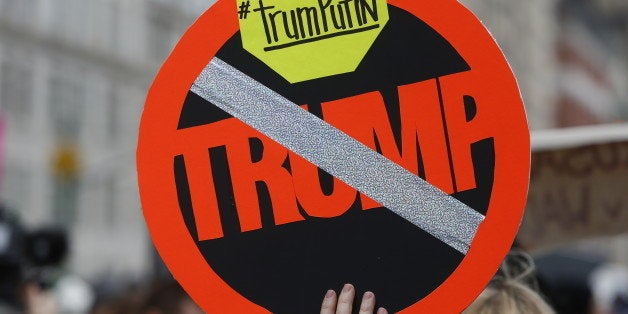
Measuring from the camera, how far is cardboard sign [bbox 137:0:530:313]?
202 cm

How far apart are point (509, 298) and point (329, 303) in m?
0.73

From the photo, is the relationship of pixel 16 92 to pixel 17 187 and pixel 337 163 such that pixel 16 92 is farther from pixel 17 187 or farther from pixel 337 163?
pixel 337 163

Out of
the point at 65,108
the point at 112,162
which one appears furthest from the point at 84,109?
the point at 112,162

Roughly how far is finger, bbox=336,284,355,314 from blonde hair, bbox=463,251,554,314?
2.17 feet

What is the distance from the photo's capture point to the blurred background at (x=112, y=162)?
11.6 ft

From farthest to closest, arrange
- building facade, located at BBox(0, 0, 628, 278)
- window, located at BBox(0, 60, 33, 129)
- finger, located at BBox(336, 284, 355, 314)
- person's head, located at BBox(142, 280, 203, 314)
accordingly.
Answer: building facade, located at BBox(0, 0, 628, 278)
window, located at BBox(0, 60, 33, 129)
person's head, located at BBox(142, 280, 203, 314)
finger, located at BBox(336, 284, 355, 314)

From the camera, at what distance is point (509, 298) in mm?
2646

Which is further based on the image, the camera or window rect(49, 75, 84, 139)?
window rect(49, 75, 84, 139)

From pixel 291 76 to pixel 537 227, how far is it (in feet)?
5.63

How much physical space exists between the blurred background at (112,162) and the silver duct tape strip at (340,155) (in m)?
0.95

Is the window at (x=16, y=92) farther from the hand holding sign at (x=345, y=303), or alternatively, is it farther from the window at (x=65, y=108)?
the hand holding sign at (x=345, y=303)

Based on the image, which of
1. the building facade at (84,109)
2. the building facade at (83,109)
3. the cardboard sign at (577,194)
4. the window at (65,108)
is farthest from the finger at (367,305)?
the window at (65,108)

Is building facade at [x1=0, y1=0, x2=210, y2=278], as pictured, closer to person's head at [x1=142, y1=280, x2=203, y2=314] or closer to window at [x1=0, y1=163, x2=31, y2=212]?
window at [x1=0, y1=163, x2=31, y2=212]

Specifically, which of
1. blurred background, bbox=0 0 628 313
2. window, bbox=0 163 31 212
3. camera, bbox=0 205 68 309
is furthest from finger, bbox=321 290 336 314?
window, bbox=0 163 31 212
